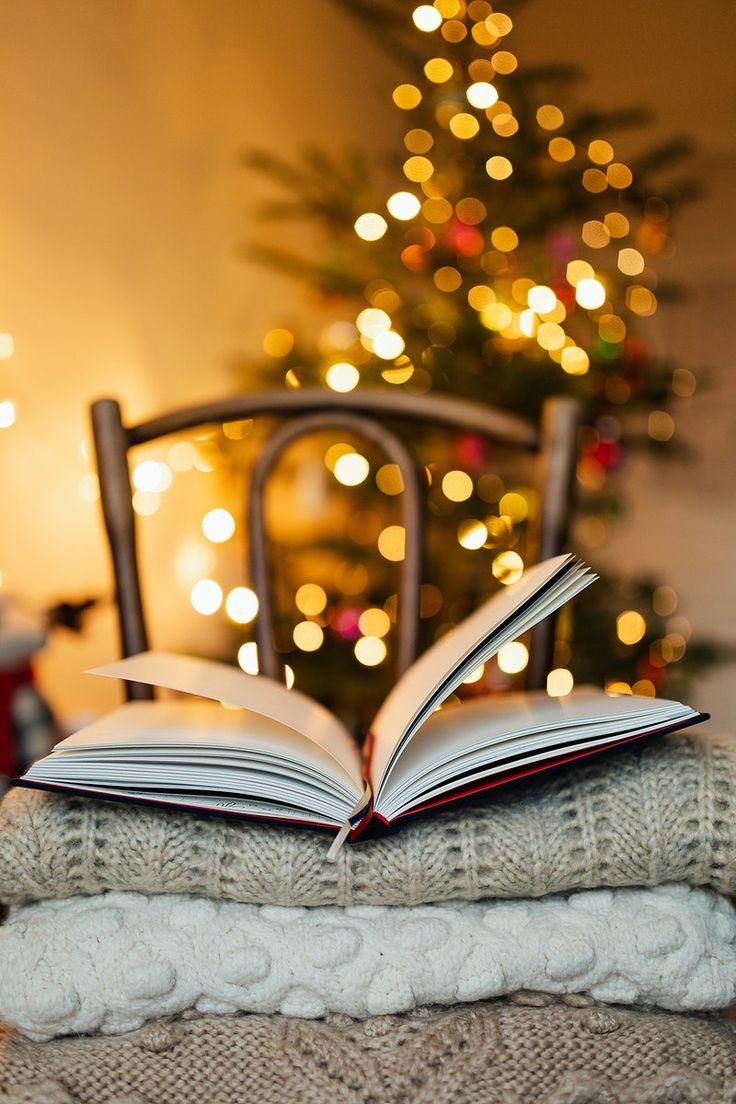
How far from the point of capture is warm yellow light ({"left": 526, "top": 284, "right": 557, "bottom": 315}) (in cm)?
168

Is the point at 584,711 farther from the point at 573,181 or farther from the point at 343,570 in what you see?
the point at 573,181

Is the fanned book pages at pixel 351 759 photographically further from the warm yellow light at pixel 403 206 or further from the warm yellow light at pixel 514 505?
the warm yellow light at pixel 403 206

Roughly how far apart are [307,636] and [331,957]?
116cm

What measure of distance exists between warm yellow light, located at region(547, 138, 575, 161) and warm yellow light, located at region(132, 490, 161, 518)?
3.27 feet

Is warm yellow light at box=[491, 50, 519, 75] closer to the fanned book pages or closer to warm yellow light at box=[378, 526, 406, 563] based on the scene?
warm yellow light at box=[378, 526, 406, 563]

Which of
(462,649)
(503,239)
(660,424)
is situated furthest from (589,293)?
(462,649)

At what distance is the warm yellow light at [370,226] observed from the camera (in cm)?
168

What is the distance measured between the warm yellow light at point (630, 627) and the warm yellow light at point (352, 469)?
1.97ft

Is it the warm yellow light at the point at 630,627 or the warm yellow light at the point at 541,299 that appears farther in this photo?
the warm yellow light at the point at 630,627

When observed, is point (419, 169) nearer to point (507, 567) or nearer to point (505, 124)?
point (505, 124)

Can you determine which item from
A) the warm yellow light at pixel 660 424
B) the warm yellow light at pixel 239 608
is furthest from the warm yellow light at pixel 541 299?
the warm yellow light at pixel 239 608

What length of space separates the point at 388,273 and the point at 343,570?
1.86 feet

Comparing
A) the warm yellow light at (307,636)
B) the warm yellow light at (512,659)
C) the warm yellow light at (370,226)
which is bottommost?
the warm yellow light at (512,659)

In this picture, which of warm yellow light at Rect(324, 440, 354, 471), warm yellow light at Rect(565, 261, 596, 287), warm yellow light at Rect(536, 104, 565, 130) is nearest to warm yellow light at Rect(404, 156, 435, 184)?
warm yellow light at Rect(536, 104, 565, 130)
